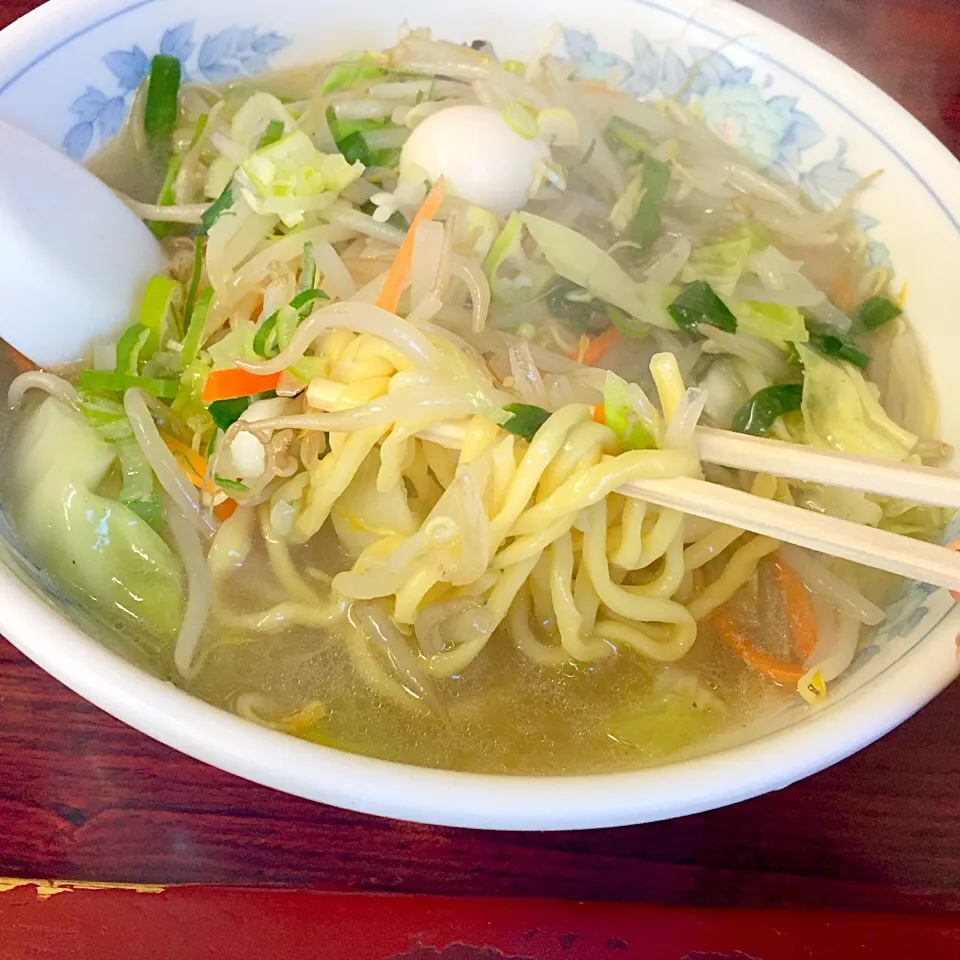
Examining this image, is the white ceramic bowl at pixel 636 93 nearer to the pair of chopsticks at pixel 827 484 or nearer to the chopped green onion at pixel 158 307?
the pair of chopsticks at pixel 827 484

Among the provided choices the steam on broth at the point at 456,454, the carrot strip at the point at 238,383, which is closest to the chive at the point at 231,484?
the steam on broth at the point at 456,454

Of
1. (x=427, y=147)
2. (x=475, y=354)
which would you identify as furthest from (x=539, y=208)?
(x=475, y=354)

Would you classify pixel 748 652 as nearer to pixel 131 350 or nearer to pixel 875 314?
pixel 875 314

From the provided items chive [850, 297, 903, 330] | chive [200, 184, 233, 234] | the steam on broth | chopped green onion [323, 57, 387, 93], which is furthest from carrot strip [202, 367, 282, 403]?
chive [850, 297, 903, 330]

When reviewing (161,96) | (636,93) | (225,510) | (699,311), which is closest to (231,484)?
(225,510)

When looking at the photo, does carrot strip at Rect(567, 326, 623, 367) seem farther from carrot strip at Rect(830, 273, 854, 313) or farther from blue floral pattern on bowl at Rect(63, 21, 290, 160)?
blue floral pattern on bowl at Rect(63, 21, 290, 160)
